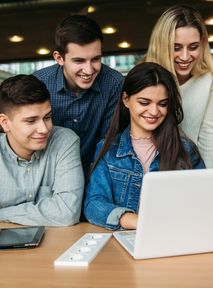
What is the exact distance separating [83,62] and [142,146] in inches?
18.0

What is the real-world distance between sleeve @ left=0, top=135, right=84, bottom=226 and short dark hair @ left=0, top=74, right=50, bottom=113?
0.71 feet

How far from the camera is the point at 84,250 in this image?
116 cm

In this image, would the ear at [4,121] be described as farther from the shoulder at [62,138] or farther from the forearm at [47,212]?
the forearm at [47,212]

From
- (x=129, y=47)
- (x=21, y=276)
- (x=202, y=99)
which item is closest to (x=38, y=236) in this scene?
(x=21, y=276)

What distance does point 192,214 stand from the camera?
1.04m

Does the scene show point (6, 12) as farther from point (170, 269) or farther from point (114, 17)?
point (170, 269)

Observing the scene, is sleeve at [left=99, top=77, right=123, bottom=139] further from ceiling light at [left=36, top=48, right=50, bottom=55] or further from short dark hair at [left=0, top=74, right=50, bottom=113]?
ceiling light at [left=36, top=48, right=50, bottom=55]

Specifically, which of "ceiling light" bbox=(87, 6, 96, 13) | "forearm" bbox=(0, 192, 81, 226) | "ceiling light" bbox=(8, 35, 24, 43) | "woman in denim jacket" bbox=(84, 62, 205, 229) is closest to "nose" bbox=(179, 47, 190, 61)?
"woman in denim jacket" bbox=(84, 62, 205, 229)

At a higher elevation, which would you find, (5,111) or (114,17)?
(114,17)

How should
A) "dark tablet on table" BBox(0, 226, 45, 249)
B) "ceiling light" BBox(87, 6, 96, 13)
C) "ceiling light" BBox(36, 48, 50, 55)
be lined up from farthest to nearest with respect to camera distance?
"ceiling light" BBox(36, 48, 50, 55) < "ceiling light" BBox(87, 6, 96, 13) < "dark tablet on table" BBox(0, 226, 45, 249)

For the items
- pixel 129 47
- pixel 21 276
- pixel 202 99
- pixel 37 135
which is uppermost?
pixel 129 47

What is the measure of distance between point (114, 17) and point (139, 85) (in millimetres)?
3238

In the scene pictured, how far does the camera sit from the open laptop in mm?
987

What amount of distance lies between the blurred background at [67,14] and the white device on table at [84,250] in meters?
3.46
